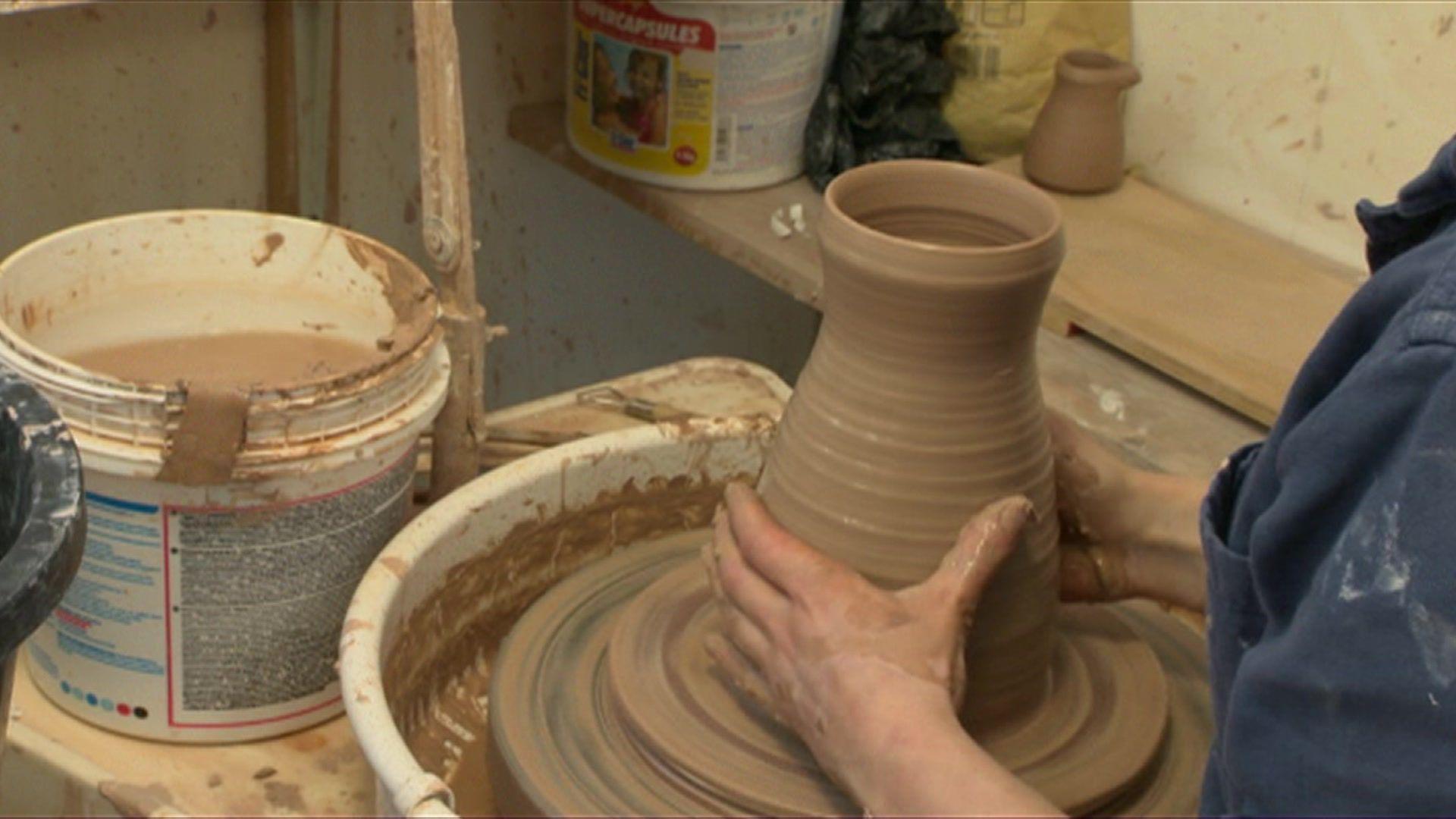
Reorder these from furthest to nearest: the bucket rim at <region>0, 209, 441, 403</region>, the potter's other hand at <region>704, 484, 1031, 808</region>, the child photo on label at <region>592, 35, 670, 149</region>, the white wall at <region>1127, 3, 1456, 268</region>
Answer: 1. the child photo on label at <region>592, 35, 670, 149</region>
2. the white wall at <region>1127, 3, 1456, 268</region>
3. the bucket rim at <region>0, 209, 441, 403</region>
4. the potter's other hand at <region>704, 484, 1031, 808</region>

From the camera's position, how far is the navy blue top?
0.73 meters

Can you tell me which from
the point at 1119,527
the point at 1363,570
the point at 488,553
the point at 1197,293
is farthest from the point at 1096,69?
the point at 1363,570

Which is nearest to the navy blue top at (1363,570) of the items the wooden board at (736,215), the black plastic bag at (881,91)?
Result: the wooden board at (736,215)

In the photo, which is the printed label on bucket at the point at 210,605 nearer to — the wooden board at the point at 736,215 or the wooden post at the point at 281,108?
the wooden board at the point at 736,215

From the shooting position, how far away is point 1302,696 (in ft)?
2.56

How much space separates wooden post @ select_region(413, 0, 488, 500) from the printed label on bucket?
0.10 metres

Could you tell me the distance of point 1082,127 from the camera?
2238mm

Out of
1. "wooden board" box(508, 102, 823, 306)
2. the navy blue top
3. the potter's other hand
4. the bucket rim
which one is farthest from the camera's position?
"wooden board" box(508, 102, 823, 306)

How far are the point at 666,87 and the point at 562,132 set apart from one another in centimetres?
27

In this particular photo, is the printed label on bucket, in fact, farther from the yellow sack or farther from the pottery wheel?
the yellow sack

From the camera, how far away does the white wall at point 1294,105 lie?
2.05 meters

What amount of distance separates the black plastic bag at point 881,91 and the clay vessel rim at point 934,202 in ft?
3.44

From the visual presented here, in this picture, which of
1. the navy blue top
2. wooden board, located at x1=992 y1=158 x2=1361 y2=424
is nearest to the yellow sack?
wooden board, located at x1=992 y1=158 x2=1361 y2=424

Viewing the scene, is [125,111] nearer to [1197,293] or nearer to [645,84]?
[645,84]
